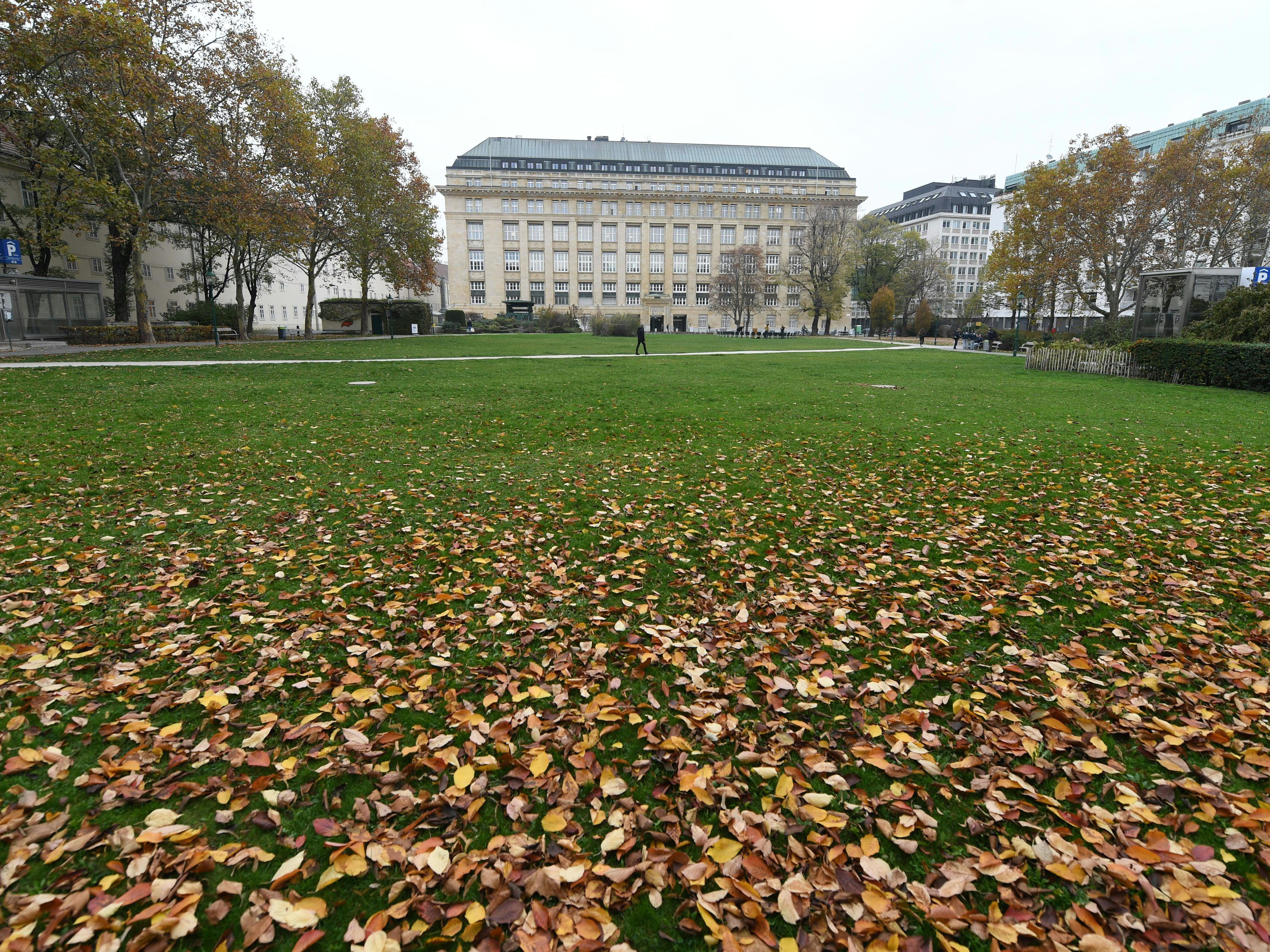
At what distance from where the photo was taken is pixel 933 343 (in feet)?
200

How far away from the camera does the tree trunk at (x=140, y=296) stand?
27656 millimetres

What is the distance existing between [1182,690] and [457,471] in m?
7.44

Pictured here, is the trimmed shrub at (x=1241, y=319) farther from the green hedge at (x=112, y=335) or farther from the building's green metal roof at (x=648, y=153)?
the building's green metal roof at (x=648, y=153)

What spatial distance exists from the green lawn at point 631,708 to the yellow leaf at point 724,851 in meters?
0.01

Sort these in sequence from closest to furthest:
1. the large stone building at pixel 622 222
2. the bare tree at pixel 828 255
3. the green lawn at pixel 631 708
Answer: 1. the green lawn at pixel 631 708
2. the bare tree at pixel 828 255
3. the large stone building at pixel 622 222

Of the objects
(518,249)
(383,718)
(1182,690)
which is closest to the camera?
(383,718)

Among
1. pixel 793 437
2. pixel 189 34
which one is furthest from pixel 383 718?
pixel 189 34

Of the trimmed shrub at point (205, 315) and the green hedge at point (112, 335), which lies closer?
the green hedge at point (112, 335)

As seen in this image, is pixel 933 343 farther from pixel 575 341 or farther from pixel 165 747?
pixel 165 747

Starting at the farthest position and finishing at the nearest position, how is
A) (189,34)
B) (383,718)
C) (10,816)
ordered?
(189,34), (383,718), (10,816)

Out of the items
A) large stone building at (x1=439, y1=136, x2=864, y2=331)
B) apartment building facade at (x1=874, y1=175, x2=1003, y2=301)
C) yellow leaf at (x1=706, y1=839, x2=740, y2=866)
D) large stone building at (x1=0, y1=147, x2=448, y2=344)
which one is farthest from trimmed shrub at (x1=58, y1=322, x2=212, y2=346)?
apartment building facade at (x1=874, y1=175, x2=1003, y2=301)

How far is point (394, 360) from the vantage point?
1059 inches

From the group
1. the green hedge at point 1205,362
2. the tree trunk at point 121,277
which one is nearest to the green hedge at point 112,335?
the tree trunk at point 121,277

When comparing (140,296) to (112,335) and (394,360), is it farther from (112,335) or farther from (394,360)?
(394,360)
